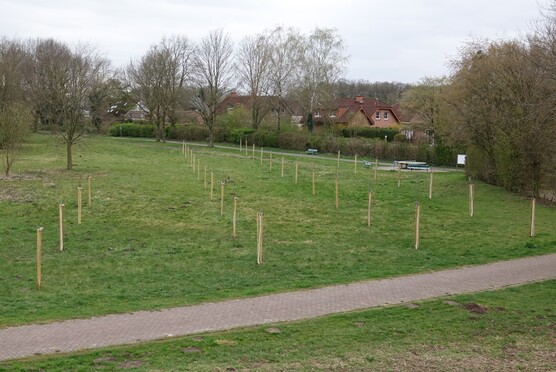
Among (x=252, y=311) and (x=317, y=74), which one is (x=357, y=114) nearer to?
(x=317, y=74)

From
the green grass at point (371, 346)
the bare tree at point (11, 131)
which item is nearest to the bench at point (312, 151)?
the bare tree at point (11, 131)

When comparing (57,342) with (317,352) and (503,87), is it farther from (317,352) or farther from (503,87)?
(503,87)

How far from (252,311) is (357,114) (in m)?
68.8

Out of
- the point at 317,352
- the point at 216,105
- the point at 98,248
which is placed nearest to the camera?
the point at 317,352

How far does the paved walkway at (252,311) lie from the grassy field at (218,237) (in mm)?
507

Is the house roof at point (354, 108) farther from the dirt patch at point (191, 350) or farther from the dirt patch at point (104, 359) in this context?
the dirt patch at point (104, 359)

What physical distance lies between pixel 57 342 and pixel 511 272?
946 centimetres

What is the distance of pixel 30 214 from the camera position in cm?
2033

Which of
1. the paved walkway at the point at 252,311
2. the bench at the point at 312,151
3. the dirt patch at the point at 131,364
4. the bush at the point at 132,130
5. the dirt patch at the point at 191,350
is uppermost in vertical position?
the bush at the point at 132,130

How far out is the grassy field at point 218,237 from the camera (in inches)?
474

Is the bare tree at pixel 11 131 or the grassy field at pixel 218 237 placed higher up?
the bare tree at pixel 11 131

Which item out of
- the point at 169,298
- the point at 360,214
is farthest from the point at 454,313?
the point at 360,214

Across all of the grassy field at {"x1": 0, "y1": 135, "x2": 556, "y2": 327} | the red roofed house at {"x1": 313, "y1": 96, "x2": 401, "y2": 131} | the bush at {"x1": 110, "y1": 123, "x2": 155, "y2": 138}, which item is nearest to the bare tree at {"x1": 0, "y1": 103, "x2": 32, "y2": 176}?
the grassy field at {"x1": 0, "y1": 135, "x2": 556, "y2": 327}

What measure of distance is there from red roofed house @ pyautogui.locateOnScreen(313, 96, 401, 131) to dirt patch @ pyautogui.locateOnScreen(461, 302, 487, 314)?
180 feet
